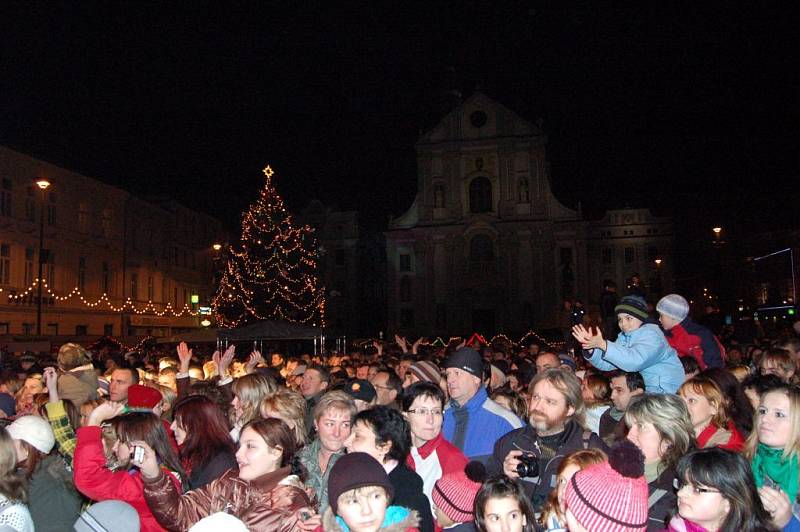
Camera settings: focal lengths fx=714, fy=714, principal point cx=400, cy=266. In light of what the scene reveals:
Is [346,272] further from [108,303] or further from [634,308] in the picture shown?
[634,308]

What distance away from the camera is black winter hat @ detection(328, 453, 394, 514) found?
11.2ft

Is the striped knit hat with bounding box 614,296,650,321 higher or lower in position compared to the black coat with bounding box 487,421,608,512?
higher

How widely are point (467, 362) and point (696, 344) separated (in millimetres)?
3417

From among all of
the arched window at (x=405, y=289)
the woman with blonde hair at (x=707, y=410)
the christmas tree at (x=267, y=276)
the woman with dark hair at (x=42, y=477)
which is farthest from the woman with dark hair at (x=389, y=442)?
the arched window at (x=405, y=289)

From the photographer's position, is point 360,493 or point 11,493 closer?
point 360,493

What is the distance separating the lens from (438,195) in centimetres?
5416

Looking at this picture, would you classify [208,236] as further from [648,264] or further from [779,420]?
[779,420]

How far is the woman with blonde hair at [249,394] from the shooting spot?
660cm

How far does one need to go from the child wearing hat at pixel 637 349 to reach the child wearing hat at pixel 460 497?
7.20 feet

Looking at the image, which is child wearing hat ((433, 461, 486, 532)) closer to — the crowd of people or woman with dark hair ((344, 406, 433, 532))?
the crowd of people

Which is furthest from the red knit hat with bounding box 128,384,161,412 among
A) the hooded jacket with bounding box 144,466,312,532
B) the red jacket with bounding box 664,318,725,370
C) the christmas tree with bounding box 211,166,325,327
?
the christmas tree with bounding box 211,166,325,327

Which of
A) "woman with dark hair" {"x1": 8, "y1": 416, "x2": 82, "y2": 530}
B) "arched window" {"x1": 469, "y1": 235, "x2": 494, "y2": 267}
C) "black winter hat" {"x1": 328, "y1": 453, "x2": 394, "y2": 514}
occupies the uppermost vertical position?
"arched window" {"x1": 469, "y1": 235, "x2": 494, "y2": 267}

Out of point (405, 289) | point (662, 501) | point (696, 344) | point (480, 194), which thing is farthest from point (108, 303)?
point (662, 501)

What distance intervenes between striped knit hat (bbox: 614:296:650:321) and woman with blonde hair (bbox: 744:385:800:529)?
4.91 ft
